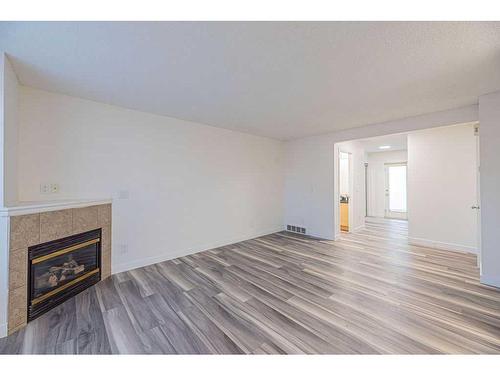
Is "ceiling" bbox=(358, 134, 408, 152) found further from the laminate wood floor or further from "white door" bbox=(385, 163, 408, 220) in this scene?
the laminate wood floor

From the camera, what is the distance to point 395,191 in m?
7.56

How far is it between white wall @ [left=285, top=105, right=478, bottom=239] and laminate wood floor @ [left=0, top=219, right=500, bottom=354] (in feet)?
4.98

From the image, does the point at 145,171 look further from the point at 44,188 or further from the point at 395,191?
the point at 395,191

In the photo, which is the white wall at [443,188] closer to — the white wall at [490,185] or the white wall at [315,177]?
the white wall at [315,177]

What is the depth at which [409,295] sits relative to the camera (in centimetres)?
233

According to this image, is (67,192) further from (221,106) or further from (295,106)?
(295,106)

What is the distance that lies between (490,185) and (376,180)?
5.69 meters

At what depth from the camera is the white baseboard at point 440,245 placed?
376 centimetres

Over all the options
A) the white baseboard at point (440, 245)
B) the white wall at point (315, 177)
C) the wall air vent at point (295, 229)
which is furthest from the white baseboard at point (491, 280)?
the wall air vent at point (295, 229)

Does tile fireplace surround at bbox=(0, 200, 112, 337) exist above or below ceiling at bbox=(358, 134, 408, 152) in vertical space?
below

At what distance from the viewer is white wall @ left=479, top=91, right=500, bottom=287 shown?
2551 mm

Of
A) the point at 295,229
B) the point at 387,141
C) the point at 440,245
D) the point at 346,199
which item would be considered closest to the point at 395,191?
the point at 387,141

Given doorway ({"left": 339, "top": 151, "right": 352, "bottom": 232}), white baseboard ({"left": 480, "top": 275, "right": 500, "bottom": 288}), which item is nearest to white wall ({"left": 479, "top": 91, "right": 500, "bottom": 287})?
white baseboard ({"left": 480, "top": 275, "right": 500, "bottom": 288})

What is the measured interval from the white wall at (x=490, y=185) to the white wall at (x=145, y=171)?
3728mm
